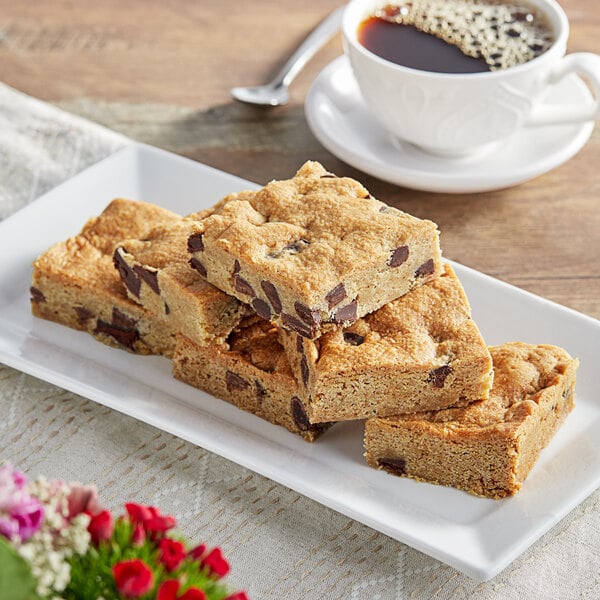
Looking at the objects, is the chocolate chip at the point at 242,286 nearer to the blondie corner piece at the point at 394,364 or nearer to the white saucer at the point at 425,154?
the blondie corner piece at the point at 394,364

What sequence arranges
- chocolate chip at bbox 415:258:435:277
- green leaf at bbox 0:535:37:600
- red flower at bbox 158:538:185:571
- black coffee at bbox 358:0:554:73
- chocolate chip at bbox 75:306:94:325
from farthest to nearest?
black coffee at bbox 358:0:554:73, chocolate chip at bbox 75:306:94:325, chocolate chip at bbox 415:258:435:277, red flower at bbox 158:538:185:571, green leaf at bbox 0:535:37:600

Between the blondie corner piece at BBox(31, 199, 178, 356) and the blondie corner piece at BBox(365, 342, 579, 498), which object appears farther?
the blondie corner piece at BBox(31, 199, 178, 356)

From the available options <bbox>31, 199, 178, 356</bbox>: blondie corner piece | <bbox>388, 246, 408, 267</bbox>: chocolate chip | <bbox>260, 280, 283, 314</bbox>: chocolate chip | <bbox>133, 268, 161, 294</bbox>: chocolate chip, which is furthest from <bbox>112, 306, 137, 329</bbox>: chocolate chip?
<bbox>388, 246, 408, 267</bbox>: chocolate chip

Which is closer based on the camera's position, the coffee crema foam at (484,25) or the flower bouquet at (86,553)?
the flower bouquet at (86,553)

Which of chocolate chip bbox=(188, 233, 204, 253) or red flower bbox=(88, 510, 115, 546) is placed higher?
red flower bbox=(88, 510, 115, 546)

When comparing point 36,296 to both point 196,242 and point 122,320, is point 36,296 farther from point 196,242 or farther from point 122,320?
point 196,242

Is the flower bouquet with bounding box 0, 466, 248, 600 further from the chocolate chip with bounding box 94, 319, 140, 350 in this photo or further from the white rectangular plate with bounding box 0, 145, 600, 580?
the chocolate chip with bounding box 94, 319, 140, 350

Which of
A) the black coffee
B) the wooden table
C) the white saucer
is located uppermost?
the black coffee

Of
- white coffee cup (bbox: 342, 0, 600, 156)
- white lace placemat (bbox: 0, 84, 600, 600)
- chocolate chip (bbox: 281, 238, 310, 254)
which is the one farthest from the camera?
white coffee cup (bbox: 342, 0, 600, 156)

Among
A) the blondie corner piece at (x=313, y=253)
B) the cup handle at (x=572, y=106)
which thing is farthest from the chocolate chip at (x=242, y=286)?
the cup handle at (x=572, y=106)
